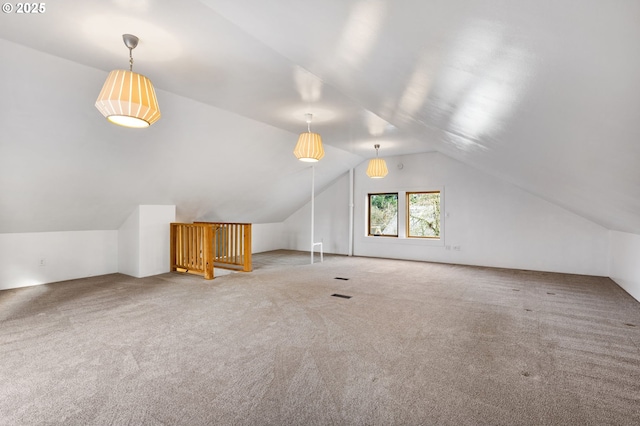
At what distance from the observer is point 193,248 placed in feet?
20.1

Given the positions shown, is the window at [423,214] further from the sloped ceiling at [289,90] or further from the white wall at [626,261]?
the white wall at [626,261]

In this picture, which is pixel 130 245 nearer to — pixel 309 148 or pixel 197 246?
pixel 197 246

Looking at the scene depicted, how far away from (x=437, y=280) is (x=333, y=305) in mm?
2642

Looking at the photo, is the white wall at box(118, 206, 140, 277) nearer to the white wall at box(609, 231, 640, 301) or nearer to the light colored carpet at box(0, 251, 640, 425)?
the light colored carpet at box(0, 251, 640, 425)

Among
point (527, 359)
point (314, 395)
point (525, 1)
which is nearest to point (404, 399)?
point (314, 395)

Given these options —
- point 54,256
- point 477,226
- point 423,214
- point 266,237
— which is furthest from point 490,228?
point 54,256

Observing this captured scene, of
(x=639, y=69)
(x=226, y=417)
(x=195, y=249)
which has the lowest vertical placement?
(x=226, y=417)

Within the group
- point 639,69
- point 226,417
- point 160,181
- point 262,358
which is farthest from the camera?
point 160,181

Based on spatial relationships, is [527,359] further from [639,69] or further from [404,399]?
[639,69]

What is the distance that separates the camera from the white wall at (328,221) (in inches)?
374

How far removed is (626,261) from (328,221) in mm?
6816

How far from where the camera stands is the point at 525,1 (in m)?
0.80

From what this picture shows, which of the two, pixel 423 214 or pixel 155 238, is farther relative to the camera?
pixel 423 214

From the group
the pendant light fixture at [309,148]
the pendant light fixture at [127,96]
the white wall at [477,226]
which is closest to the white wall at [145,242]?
the pendant light fixture at [309,148]
